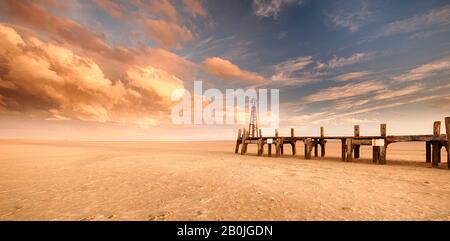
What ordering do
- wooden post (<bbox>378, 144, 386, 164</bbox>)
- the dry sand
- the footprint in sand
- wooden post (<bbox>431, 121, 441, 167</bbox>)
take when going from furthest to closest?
1. wooden post (<bbox>378, 144, 386, 164</bbox>)
2. wooden post (<bbox>431, 121, 441, 167</bbox>)
3. the dry sand
4. the footprint in sand

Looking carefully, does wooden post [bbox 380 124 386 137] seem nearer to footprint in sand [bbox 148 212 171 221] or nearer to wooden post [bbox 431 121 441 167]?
wooden post [bbox 431 121 441 167]

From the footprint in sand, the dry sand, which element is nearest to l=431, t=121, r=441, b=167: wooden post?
the dry sand

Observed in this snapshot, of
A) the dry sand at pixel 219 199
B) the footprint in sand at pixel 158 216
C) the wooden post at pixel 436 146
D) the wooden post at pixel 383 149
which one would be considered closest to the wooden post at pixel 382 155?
the wooden post at pixel 383 149

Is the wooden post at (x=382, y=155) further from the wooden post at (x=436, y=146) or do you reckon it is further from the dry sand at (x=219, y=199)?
the dry sand at (x=219, y=199)

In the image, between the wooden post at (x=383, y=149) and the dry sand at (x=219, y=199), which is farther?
the wooden post at (x=383, y=149)

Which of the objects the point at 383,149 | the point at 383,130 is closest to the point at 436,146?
the point at 383,149

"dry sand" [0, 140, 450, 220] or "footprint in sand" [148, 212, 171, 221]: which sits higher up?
"footprint in sand" [148, 212, 171, 221]

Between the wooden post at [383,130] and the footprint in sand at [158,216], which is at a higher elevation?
the wooden post at [383,130]

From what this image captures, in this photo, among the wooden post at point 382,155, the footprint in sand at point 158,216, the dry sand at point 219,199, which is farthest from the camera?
the wooden post at point 382,155

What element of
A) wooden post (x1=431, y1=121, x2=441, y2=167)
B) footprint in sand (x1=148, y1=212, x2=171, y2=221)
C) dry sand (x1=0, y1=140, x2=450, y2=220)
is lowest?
dry sand (x1=0, y1=140, x2=450, y2=220)
